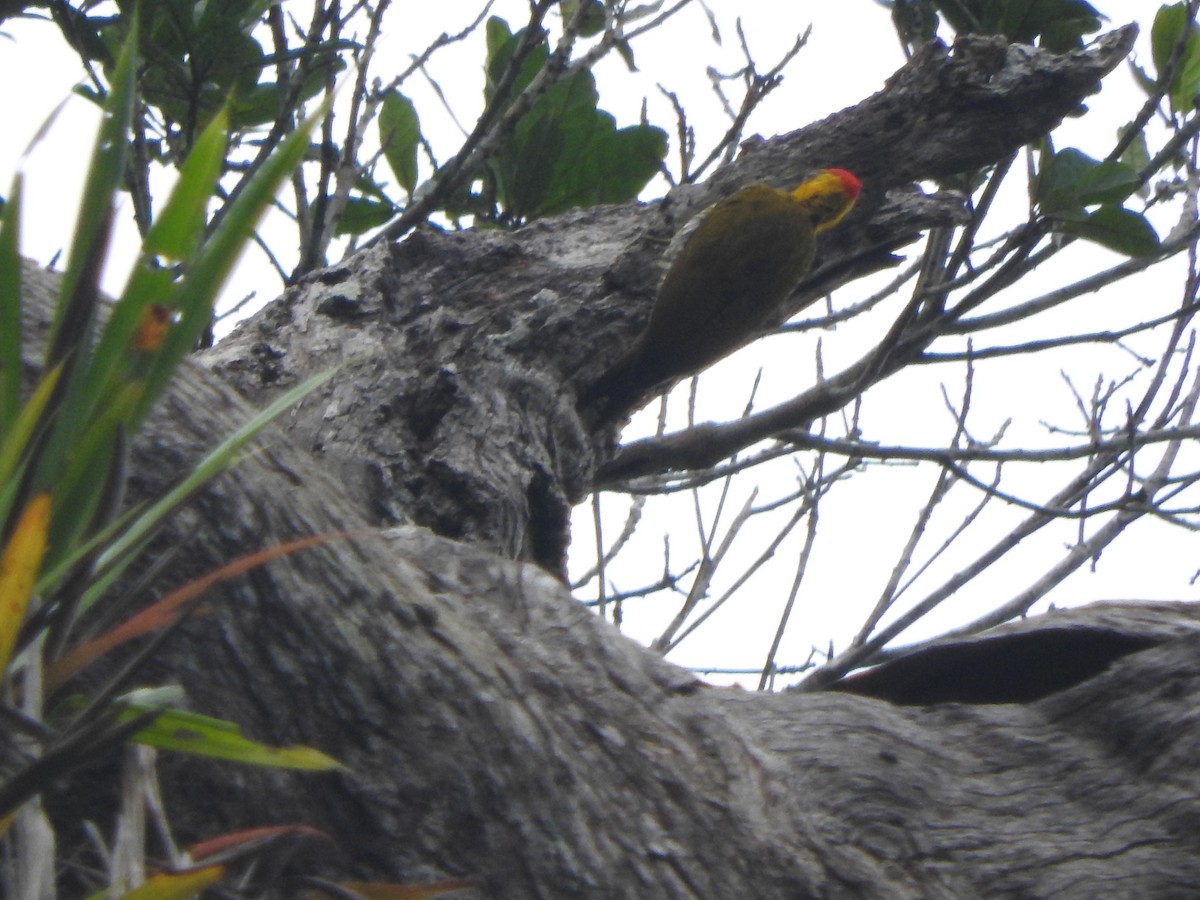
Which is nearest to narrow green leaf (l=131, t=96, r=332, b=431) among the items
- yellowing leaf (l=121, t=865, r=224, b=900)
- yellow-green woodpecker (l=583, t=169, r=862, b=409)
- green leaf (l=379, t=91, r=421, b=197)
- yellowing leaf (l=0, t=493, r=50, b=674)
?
yellowing leaf (l=0, t=493, r=50, b=674)

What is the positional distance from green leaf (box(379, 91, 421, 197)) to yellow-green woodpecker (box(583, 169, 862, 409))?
876 mm

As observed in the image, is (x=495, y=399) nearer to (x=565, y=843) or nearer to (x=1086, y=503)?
(x=565, y=843)

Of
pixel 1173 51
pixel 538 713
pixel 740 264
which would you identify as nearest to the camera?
pixel 538 713

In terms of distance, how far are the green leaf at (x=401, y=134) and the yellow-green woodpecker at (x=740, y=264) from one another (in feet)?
2.87

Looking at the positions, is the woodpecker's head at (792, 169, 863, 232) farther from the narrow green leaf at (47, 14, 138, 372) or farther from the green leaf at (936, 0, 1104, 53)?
the narrow green leaf at (47, 14, 138, 372)

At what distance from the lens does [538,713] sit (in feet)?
5.15

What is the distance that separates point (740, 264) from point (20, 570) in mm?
3549

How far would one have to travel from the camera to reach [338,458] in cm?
248

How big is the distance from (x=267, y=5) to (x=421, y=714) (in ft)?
7.64

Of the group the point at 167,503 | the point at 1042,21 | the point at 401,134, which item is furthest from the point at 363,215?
the point at 167,503

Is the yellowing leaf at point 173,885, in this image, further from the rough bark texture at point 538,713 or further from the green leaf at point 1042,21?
the green leaf at point 1042,21

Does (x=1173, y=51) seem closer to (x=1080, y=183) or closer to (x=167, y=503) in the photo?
(x=1080, y=183)

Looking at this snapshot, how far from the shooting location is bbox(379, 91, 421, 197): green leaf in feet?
12.3

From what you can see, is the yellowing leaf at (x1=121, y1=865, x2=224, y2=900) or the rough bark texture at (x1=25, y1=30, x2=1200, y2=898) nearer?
the yellowing leaf at (x1=121, y1=865, x2=224, y2=900)
